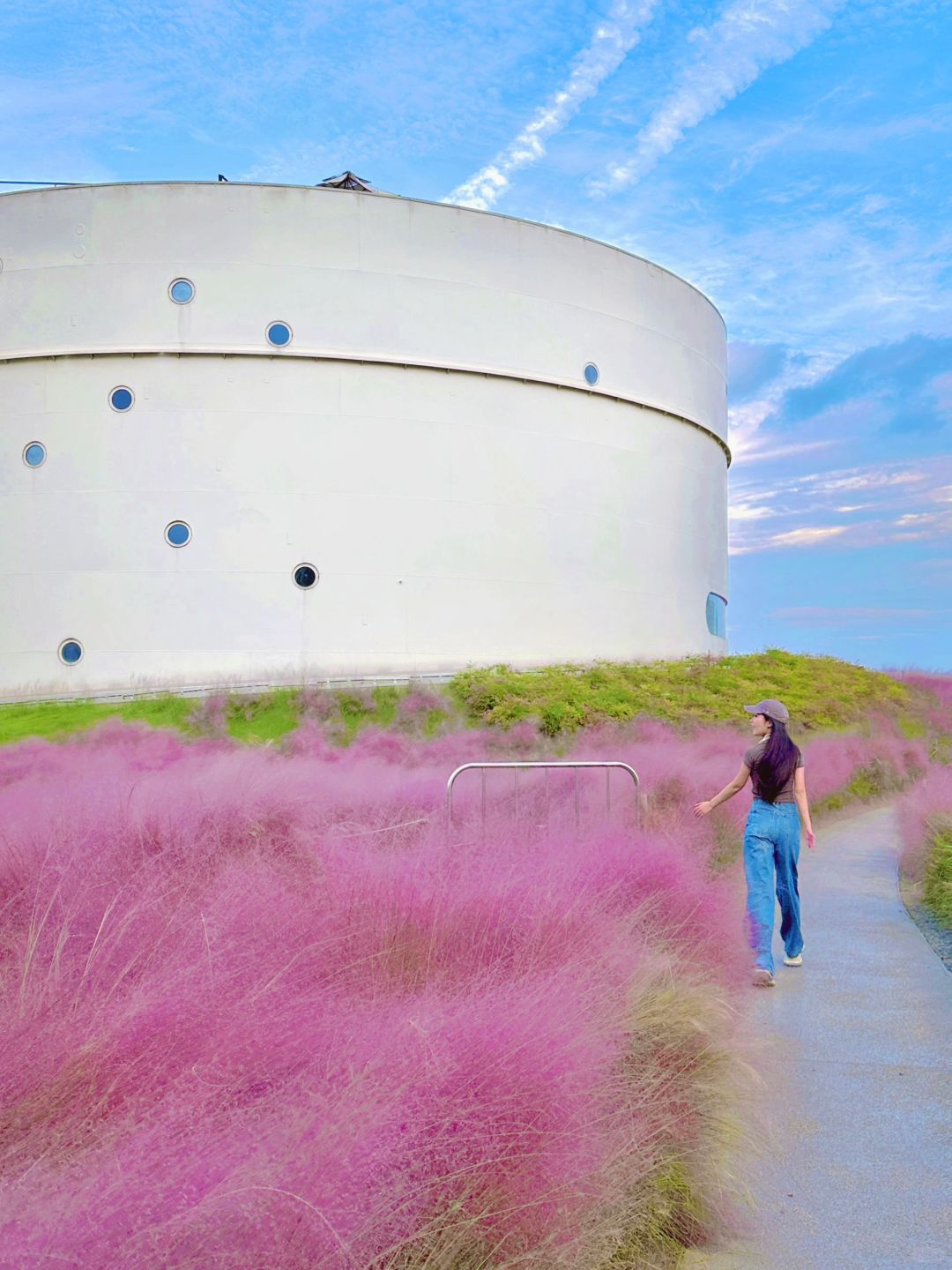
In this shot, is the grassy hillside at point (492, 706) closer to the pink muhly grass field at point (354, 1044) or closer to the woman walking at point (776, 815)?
the woman walking at point (776, 815)

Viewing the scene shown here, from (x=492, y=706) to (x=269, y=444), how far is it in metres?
7.40

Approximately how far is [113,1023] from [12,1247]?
105 cm

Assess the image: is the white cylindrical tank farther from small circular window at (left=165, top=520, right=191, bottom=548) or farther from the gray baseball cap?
the gray baseball cap

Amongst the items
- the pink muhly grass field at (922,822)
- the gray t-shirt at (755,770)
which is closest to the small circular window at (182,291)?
the pink muhly grass field at (922,822)

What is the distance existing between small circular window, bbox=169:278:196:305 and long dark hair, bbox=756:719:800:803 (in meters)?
19.0

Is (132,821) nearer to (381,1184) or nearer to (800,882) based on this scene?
(381,1184)

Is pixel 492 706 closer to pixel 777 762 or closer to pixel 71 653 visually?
pixel 71 653

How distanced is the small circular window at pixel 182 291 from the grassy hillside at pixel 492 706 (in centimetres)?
799

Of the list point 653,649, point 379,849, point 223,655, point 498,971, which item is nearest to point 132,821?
point 379,849

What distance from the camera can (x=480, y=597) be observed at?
24250 mm

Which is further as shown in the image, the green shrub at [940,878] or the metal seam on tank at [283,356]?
the metal seam on tank at [283,356]

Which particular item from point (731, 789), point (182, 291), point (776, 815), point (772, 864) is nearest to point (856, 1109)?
point (772, 864)

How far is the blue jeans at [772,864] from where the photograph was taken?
731cm

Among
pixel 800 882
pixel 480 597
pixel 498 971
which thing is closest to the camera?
pixel 498 971
